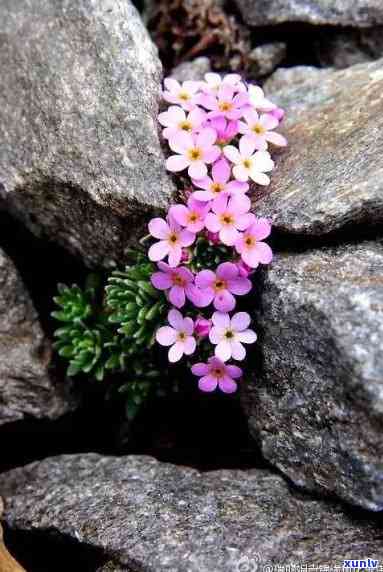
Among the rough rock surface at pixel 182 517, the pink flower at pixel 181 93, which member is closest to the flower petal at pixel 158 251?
the pink flower at pixel 181 93

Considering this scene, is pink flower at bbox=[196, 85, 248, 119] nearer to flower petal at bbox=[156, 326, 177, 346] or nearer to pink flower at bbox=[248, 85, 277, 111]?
pink flower at bbox=[248, 85, 277, 111]

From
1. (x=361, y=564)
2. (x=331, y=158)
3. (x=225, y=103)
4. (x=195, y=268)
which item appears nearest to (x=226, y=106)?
(x=225, y=103)

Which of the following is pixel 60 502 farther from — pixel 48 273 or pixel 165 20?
pixel 165 20

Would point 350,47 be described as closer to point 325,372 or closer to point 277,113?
point 277,113

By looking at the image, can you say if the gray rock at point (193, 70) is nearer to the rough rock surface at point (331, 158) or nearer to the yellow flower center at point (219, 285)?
the rough rock surface at point (331, 158)

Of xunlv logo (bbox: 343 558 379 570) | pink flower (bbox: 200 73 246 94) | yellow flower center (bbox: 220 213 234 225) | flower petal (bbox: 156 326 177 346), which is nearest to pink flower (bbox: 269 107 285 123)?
pink flower (bbox: 200 73 246 94)
